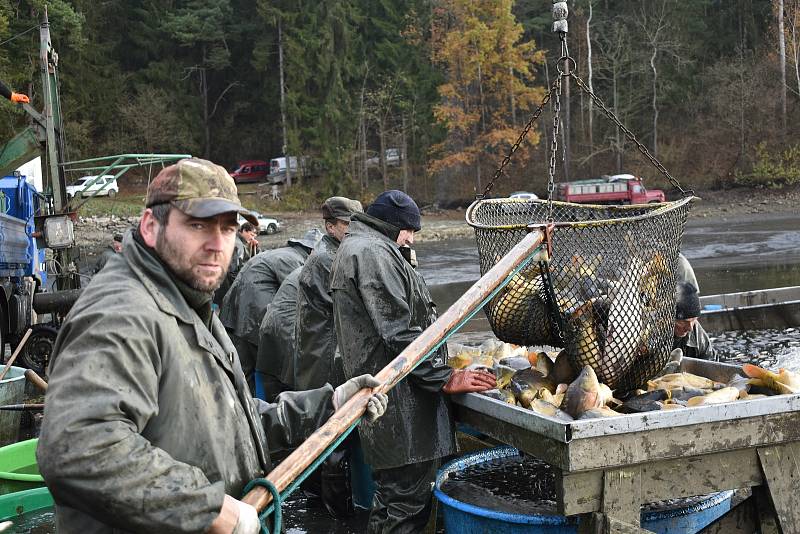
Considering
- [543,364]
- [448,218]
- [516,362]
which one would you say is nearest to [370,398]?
[543,364]

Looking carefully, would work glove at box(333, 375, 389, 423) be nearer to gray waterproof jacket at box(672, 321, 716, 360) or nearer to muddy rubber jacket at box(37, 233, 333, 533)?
muddy rubber jacket at box(37, 233, 333, 533)

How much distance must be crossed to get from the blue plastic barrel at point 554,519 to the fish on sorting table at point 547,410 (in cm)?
47

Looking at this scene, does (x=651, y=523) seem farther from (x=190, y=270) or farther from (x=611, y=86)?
(x=611, y=86)

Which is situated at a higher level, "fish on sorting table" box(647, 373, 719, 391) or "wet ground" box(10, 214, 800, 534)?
"fish on sorting table" box(647, 373, 719, 391)

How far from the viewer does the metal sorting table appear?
4152 mm

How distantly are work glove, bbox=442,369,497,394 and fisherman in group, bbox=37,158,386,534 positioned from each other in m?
2.31

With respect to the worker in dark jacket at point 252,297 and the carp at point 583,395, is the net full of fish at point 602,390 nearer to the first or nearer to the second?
Answer: the carp at point 583,395

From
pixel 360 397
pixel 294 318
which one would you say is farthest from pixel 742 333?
pixel 360 397

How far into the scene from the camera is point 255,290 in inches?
318

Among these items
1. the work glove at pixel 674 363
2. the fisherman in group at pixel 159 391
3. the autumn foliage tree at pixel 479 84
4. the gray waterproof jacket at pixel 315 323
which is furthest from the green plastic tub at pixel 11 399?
the autumn foliage tree at pixel 479 84

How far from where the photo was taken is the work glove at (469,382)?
197 inches

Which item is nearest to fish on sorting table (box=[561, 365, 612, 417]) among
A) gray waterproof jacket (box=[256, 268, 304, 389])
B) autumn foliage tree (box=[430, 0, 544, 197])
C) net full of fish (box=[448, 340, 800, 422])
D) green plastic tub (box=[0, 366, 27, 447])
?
net full of fish (box=[448, 340, 800, 422])

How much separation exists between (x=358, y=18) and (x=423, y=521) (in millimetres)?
51144

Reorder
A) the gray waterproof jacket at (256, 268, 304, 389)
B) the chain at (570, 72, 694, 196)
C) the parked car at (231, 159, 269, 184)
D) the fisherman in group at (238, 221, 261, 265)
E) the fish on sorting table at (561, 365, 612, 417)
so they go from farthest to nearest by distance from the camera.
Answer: the parked car at (231, 159, 269, 184) → the fisherman in group at (238, 221, 261, 265) → the gray waterproof jacket at (256, 268, 304, 389) → the chain at (570, 72, 694, 196) → the fish on sorting table at (561, 365, 612, 417)
